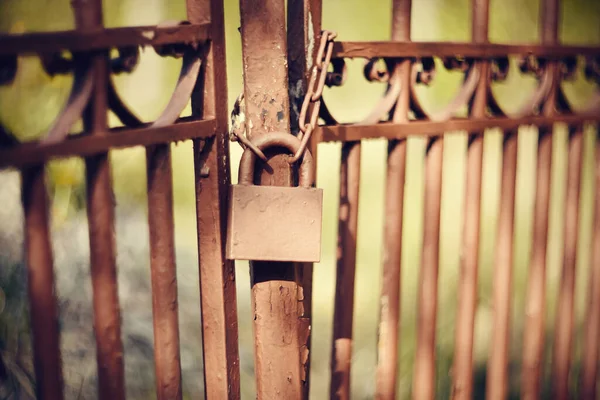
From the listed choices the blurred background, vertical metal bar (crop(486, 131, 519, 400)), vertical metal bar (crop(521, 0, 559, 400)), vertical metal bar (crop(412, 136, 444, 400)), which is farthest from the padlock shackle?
the blurred background

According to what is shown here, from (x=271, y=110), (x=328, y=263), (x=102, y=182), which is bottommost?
(x=328, y=263)

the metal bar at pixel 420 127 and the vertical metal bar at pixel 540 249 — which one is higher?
the metal bar at pixel 420 127

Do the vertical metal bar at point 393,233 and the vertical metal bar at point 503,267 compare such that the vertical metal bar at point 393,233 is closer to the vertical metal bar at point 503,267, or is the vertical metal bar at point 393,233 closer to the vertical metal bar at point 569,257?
the vertical metal bar at point 503,267

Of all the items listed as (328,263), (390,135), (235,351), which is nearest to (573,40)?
(328,263)

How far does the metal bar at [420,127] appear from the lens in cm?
143

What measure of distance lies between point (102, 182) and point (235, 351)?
1.63 ft

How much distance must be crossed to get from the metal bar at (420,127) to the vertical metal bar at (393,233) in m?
0.03

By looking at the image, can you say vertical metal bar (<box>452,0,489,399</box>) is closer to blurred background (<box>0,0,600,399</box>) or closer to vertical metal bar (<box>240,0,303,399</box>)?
vertical metal bar (<box>240,0,303,399</box>)

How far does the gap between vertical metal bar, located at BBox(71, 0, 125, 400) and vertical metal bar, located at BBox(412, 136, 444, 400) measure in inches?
34.8

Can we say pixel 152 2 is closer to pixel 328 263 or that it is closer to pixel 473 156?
pixel 328 263

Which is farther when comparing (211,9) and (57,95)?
(57,95)

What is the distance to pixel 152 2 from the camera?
3.18 meters

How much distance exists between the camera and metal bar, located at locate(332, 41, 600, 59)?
1.43m

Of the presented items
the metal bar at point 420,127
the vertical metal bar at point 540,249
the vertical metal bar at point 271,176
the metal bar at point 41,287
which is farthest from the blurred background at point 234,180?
the metal bar at point 41,287
